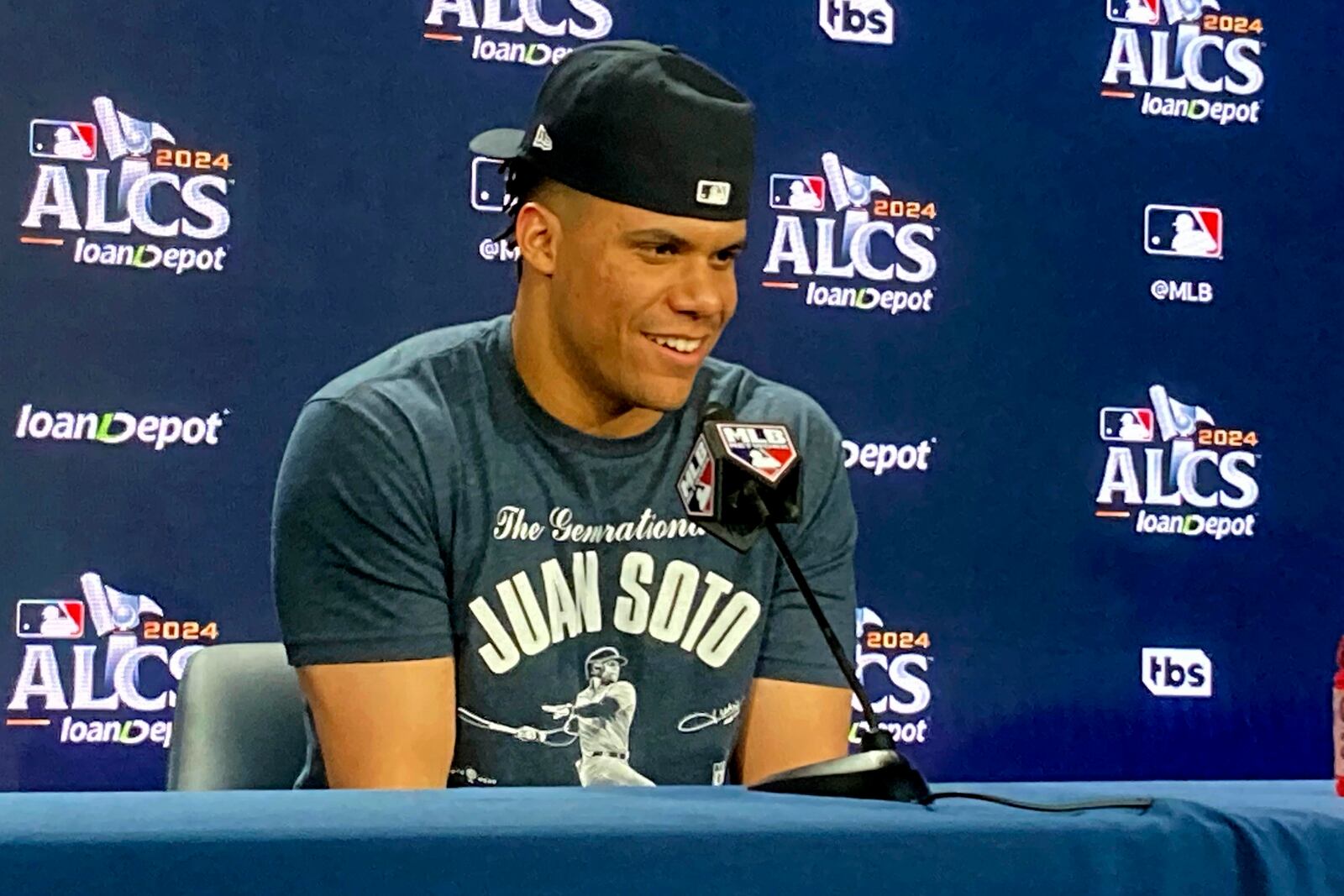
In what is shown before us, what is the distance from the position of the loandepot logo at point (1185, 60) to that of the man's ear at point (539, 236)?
1.72m

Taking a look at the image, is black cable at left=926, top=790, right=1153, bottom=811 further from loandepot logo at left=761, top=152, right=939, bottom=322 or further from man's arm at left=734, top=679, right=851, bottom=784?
loandepot logo at left=761, top=152, right=939, bottom=322

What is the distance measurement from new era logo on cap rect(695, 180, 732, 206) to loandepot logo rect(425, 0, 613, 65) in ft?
4.28

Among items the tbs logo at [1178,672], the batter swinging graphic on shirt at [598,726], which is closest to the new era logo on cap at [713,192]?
the batter swinging graphic on shirt at [598,726]

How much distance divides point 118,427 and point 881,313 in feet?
4.26

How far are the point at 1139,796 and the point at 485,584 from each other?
32.4 inches

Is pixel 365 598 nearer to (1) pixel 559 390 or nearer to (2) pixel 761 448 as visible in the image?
(1) pixel 559 390

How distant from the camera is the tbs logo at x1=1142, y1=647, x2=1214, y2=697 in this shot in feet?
10.2

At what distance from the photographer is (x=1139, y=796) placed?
95cm

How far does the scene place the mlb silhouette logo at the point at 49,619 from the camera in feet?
8.61

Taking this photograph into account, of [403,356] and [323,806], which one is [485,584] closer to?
[403,356]

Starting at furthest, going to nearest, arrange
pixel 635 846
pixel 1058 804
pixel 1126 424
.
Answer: pixel 1126 424
pixel 1058 804
pixel 635 846

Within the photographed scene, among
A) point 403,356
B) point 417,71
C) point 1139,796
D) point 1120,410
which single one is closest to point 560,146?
point 403,356

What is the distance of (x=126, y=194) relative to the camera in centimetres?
270

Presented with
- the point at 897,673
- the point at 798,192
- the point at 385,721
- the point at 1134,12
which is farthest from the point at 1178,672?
the point at 385,721
